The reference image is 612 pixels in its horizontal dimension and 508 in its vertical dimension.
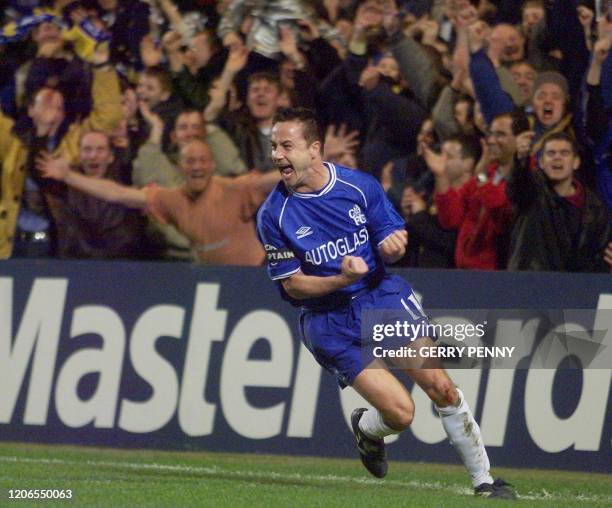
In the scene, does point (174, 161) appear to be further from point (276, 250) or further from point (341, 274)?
point (341, 274)

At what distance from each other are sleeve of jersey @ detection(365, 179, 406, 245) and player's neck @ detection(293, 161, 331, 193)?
270mm

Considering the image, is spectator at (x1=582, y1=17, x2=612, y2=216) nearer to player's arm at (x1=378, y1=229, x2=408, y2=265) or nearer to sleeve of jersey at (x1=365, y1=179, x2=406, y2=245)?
sleeve of jersey at (x1=365, y1=179, x2=406, y2=245)

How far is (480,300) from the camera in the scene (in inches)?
387

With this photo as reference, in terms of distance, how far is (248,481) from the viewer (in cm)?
838

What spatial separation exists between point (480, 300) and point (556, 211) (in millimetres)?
882

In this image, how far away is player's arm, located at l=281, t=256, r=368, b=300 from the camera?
23.1ft

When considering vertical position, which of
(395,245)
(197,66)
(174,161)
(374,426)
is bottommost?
(174,161)

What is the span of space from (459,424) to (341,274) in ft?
3.63

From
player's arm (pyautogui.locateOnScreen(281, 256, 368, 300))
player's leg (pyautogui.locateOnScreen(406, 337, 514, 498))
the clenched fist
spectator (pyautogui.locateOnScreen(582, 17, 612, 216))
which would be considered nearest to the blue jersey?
player's arm (pyautogui.locateOnScreen(281, 256, 368, 300))

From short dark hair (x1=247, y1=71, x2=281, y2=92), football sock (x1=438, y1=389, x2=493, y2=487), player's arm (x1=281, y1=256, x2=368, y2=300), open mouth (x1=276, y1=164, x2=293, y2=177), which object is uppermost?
open mouth (x1=276, y1=164, x2=293, y2=177)

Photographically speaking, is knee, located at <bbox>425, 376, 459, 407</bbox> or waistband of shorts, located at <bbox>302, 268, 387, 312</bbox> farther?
waistband of shorts, located at <bbox>302, 268, 387, 312</bbox>

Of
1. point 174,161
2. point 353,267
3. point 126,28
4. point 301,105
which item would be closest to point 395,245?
point 353,267

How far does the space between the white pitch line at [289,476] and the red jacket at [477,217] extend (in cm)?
Result: 197

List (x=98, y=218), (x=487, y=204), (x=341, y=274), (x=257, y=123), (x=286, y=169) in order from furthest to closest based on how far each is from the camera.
→ 1. (x=98, y=218)
2. (x=257, y=123)
3. (x=487, y=204)
4. (x=286, y=169)
5. (x=341, y=274)
